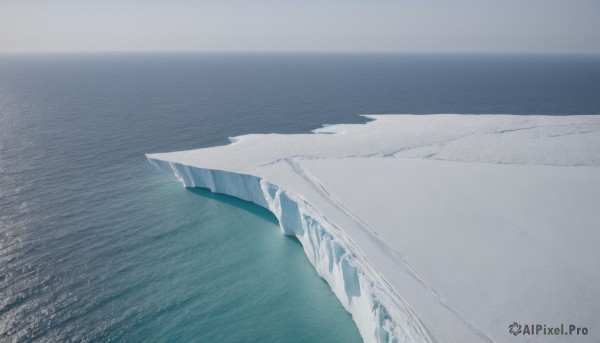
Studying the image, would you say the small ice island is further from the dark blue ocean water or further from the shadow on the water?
the dark blue ocean water

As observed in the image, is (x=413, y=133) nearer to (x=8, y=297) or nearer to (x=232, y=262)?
(x=232, y=262)

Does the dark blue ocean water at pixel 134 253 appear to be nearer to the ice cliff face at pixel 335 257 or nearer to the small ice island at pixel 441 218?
the ice cliff face at pixel 335 257

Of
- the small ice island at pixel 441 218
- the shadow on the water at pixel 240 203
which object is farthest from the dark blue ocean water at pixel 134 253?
the small ice island at pixel 441 218

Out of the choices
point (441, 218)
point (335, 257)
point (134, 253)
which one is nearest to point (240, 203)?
point (134, 253)

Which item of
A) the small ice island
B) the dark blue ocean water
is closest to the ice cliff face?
the small ice island

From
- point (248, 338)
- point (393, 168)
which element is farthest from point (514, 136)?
point (248, 338)

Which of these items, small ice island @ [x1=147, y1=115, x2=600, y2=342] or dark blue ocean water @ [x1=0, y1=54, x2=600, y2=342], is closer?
small ice island @ [x1=147, y1=115, x2=600, y2=342]
